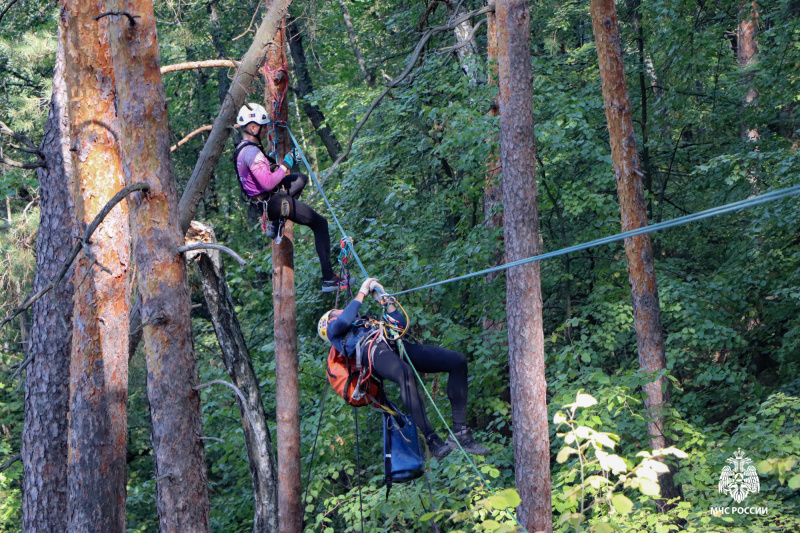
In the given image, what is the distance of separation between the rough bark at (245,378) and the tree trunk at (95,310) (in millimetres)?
1725

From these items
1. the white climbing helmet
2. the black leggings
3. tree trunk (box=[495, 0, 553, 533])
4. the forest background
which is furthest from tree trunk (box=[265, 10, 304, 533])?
tree trunk (box=[495, 0, 553, 533])

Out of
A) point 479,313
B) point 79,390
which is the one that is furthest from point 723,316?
point 79,390

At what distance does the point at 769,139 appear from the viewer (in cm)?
999

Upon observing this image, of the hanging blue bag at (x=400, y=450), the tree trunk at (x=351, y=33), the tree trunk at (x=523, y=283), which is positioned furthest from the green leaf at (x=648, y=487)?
the tree trunk at (x=351, y=33)

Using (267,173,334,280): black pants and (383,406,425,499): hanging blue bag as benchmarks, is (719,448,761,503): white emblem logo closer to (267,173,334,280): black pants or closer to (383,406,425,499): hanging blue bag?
(383,406,425,499): hanging blue bag

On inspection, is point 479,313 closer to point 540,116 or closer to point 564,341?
point 564,341

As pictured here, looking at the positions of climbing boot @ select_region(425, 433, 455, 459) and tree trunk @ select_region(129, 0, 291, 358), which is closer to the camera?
climbing boot @ select_region(425, 433, 455, 459)

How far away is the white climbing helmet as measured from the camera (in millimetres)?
5512

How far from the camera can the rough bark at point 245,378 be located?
7.14 m

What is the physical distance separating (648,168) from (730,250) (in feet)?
5.79

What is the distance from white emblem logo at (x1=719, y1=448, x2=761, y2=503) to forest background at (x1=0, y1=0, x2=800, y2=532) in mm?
127

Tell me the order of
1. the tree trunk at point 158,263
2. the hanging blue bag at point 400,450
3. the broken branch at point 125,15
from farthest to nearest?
1. the hanging blue bag at point 400,450
2. the tree trunk at point 158,263
3. the broken branch at point 125,15

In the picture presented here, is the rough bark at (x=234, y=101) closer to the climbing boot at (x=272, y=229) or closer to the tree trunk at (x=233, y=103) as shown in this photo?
the tree trunk at (x=233, y=103)

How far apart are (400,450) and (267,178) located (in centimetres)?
241
